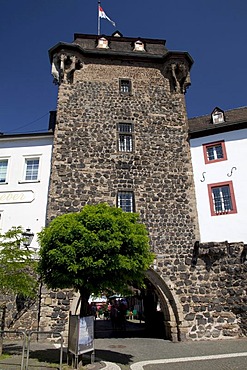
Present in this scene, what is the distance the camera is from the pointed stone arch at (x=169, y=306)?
12.4m

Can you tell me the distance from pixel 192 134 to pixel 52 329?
12.0 meters

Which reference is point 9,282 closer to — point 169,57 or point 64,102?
point 64,102

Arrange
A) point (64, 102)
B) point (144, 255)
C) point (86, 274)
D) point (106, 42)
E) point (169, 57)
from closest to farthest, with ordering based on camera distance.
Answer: point (86, 274) < point (144, 255) < point (64, 102) < point (169, 57) < point (106, 42)

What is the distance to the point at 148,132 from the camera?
52.9 ft

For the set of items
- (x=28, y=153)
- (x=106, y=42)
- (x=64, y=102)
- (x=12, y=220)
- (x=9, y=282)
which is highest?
(x=106, y=42)

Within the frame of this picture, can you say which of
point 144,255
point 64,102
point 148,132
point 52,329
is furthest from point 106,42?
point 52,329

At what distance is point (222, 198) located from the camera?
47.0 ft

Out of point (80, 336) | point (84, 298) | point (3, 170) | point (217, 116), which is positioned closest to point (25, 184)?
point (3, 170)

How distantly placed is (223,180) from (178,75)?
292 inches

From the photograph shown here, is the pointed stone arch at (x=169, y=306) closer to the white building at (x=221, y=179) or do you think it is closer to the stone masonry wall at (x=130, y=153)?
the stone masonry wall at (x=130, y=153)

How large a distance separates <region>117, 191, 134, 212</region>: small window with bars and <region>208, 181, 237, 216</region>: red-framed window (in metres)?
4.01

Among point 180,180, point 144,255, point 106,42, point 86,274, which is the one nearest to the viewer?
point 86,274

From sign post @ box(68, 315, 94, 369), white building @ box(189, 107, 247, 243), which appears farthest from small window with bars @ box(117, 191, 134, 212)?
sign post @ box(68, 315, 94, 369)

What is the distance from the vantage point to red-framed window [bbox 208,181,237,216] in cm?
1398
